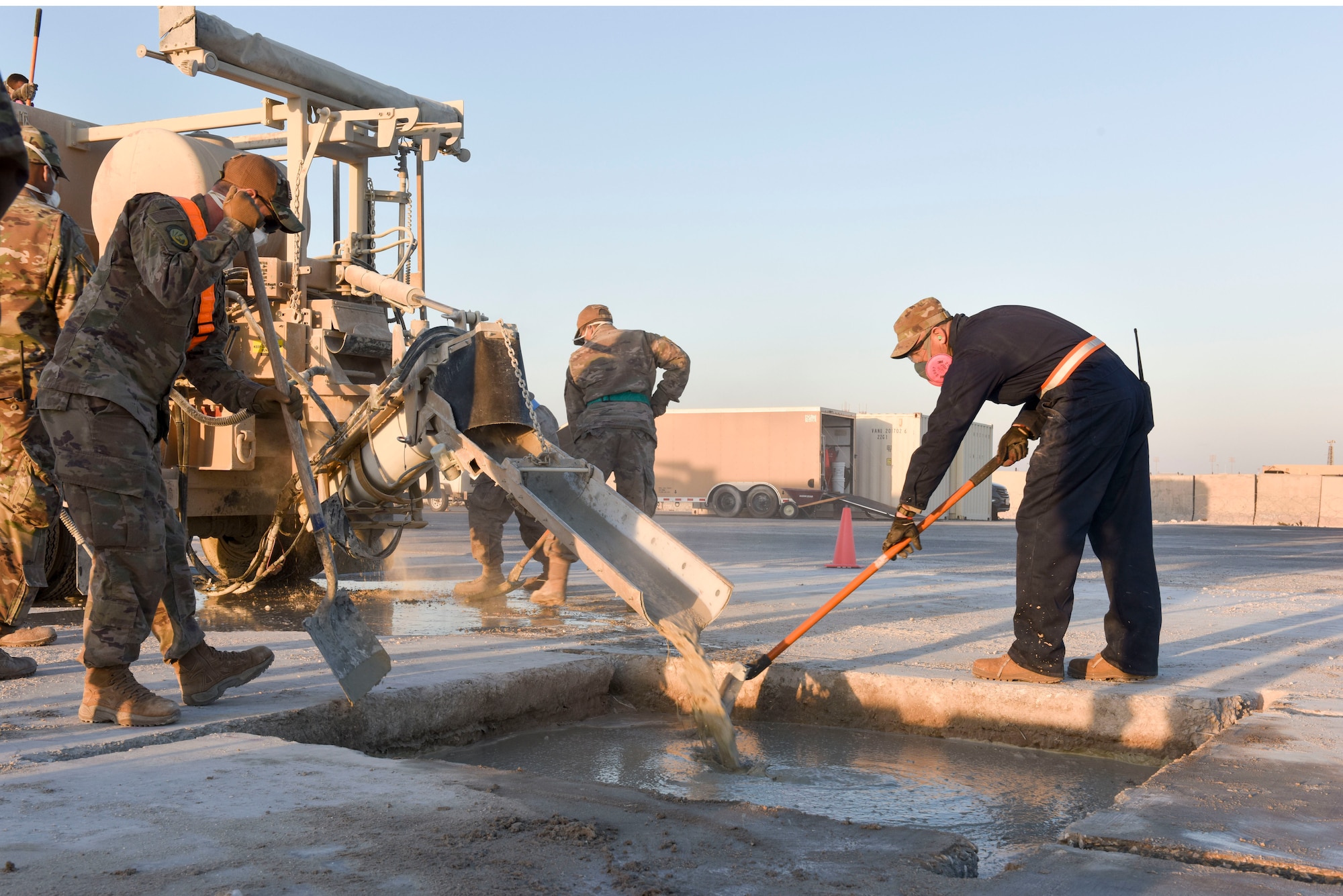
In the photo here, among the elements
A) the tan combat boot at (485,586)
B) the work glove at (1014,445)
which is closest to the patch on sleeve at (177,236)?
the work glove at (1014,445)

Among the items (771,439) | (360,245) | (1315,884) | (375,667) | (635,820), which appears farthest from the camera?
(771,439)

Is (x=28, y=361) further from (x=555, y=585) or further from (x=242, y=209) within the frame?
(x=555, y=585)

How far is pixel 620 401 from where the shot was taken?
7402 millimetres

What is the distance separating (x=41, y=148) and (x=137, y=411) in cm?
167

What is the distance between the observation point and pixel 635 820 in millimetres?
2652

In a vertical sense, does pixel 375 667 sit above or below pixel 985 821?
Answer: above

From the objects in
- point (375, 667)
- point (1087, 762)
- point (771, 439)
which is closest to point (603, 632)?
point (375, 667)

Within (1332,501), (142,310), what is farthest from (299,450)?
(1332,501)

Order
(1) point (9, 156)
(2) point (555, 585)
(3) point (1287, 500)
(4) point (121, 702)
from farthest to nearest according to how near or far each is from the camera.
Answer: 1. (3) point (1287, 500)
2. (2) point (555, 585)
3. (4) point (121, 702)
4. (1) point (9, 156)

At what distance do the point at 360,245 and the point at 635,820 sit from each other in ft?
20.3

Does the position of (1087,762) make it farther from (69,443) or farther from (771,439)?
(771,439)

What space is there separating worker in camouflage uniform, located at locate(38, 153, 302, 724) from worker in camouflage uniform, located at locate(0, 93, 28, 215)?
2165mm

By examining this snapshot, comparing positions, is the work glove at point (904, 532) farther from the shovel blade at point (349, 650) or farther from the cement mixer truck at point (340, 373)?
the shovel blade at point (349, 650)

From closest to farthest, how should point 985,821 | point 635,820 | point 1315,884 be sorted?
1. point 1315,884
2. point 635,820
3. point 985,821
